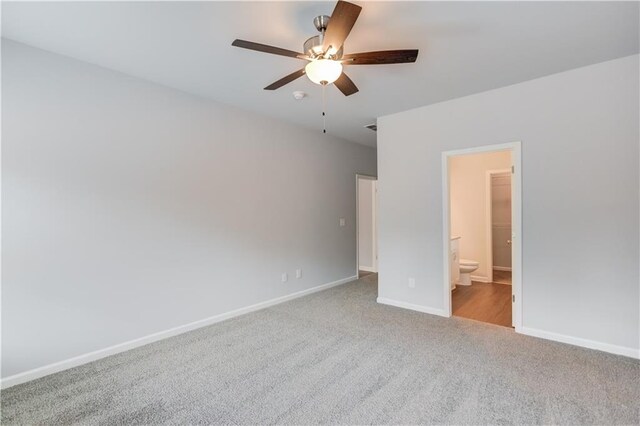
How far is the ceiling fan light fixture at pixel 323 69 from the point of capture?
190cm

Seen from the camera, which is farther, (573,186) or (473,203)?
(473,203)

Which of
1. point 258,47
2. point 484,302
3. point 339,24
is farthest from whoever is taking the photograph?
point 484,302

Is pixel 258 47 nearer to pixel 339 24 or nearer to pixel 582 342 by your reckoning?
pixel 339 24

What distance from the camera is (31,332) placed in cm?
237

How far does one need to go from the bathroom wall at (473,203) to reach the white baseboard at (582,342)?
7.98ft

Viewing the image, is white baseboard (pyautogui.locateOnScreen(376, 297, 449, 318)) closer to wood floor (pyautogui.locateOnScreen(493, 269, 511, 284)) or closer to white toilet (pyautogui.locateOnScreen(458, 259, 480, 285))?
white toilet (pyautogui.locateOnScreen(458, 259, 480, 285))

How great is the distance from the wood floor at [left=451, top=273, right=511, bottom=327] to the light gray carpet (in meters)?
0.38

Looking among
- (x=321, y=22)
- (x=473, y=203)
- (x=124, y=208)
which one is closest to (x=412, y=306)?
(x=473, y=203)

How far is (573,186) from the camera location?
112 inches

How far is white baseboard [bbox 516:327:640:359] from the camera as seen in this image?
2604 mm

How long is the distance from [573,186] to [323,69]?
2.57m

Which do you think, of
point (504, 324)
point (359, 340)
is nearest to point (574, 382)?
point (504, 324)

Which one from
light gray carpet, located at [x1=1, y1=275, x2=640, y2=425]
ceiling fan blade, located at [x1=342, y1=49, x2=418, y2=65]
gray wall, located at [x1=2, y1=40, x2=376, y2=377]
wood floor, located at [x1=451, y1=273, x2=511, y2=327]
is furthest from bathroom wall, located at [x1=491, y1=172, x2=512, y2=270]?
ceiling fan blade, located at [x1=342, y1=49, x2=418, y2=65]

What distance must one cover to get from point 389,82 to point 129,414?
11.0 feet
